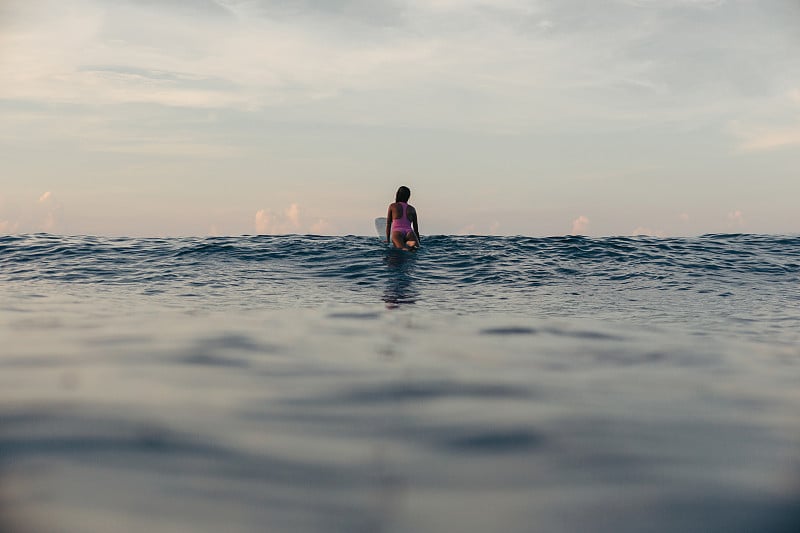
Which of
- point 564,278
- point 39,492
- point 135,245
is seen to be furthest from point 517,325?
point 135,245

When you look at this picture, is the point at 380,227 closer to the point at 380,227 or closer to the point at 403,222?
the point at 380,227

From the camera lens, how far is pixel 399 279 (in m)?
11.1

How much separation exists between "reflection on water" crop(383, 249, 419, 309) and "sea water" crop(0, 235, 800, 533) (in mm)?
618

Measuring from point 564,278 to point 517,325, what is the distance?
18.8 feet

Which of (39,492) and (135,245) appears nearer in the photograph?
(39,492)

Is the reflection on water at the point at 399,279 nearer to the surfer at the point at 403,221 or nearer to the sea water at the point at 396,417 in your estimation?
the surfer at the point at 403,221

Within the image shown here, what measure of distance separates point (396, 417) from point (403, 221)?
11.0m

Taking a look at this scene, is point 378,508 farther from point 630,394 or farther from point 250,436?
point 630,394

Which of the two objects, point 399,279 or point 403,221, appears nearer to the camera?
point 399,279

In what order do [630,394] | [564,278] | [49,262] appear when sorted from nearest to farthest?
[630,394] < [564,278] < [49,262]

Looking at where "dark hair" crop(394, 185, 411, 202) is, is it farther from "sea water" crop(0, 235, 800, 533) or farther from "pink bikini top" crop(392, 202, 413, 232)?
"sea water" crop(0, 235, 800, 533)

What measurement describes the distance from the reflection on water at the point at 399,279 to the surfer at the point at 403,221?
33 centimetres

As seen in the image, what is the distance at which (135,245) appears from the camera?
651 inches

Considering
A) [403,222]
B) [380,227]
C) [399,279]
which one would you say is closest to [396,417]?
[399,279]
